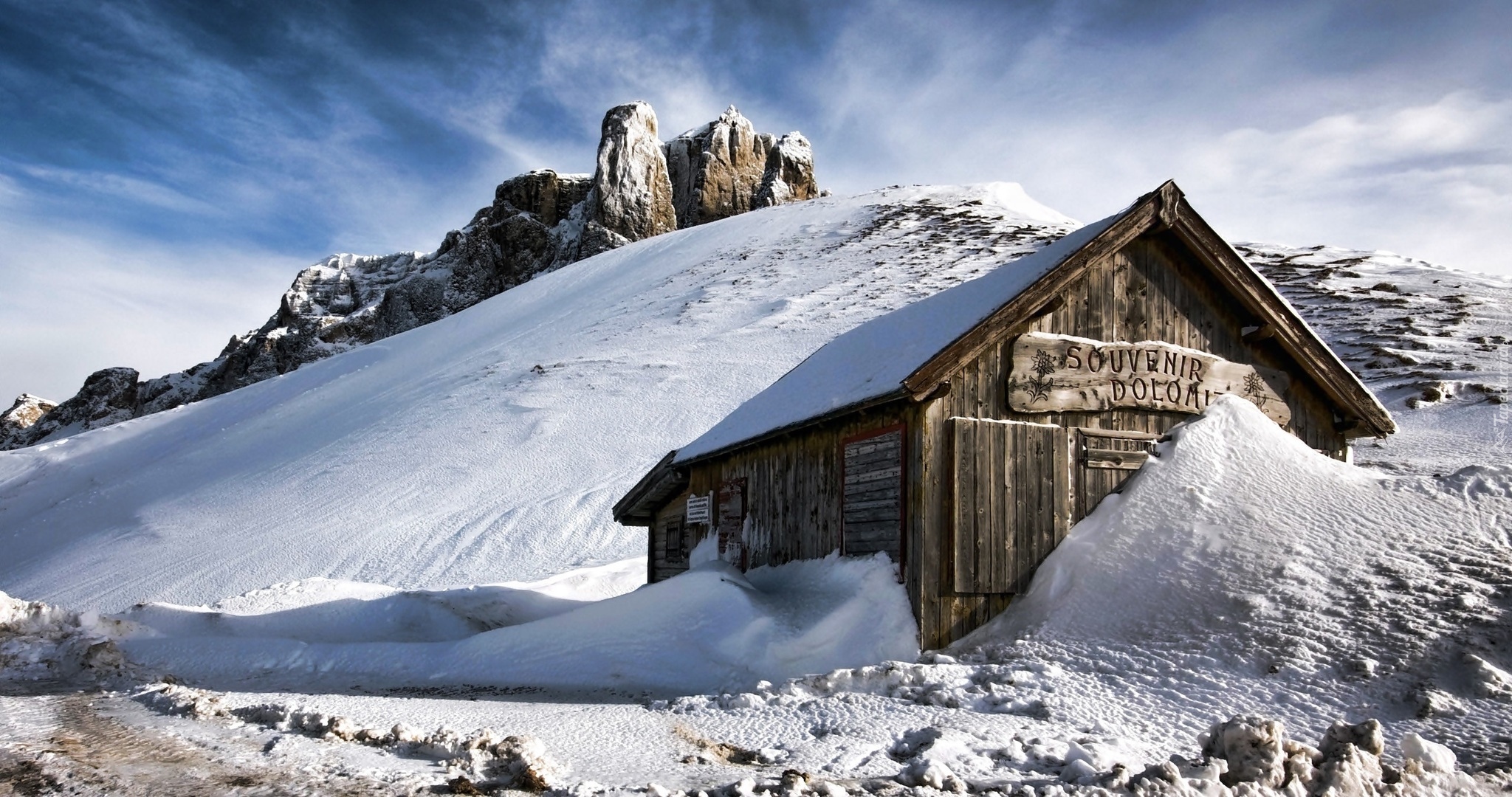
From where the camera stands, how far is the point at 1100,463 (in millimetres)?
9938

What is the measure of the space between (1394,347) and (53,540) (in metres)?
34.0

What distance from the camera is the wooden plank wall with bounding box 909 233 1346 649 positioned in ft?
30.0

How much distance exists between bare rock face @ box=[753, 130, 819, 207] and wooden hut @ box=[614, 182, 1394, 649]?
67452 millimetres

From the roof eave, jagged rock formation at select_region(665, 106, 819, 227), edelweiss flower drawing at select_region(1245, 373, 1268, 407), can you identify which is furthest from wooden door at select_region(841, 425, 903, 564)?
jagged rock formation at select_region(665, 106, 819, 227)

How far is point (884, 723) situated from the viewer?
6871mm

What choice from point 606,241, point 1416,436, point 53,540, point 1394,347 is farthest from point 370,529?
point 606,241

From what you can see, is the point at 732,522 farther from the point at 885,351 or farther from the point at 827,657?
the point at 827,657

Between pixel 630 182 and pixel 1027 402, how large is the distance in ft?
230

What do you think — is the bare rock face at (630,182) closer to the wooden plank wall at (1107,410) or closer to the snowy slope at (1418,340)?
the snowy slope at (1418,340)

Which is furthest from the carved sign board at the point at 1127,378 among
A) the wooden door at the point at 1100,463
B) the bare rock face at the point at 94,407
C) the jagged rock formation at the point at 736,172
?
the bare rock face at the point at 94,407

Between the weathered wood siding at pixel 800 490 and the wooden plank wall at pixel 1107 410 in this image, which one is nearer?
the wooden plank wall at pixel 1107 410

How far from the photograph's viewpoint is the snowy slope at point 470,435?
21.1 meters

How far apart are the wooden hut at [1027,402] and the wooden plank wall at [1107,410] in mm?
19

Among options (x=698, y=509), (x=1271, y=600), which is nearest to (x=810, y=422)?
(x=698, y=509)
